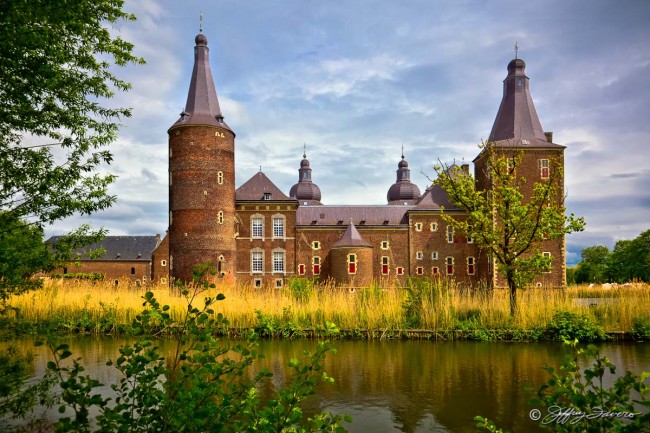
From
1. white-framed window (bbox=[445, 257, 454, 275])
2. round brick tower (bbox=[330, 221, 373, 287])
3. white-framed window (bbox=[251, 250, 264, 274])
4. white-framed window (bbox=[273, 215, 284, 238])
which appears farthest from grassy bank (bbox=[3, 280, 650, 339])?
white-framed window (bbox=[445, 257, 454, 275])

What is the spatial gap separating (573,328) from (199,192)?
2329cm

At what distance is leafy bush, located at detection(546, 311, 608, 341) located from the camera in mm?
13195

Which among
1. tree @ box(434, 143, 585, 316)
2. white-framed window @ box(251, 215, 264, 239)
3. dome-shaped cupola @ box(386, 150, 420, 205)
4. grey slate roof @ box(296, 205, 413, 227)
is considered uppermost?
dome-shaped cupola @ box(386, 150, 420, 205)

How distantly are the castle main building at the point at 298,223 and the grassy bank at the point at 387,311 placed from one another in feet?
48.0

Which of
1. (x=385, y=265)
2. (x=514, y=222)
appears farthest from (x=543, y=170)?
(x=514, y=222)

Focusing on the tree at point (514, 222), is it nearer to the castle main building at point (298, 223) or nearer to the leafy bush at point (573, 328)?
the leafy bush at point (573, 328)

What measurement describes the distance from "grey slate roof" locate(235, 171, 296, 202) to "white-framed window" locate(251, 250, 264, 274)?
12.9 feet

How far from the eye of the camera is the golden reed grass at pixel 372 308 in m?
14.1

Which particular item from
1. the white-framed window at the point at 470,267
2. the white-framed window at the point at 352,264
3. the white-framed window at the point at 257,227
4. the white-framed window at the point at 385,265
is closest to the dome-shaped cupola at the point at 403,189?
the white-framed window at the point at 385,265

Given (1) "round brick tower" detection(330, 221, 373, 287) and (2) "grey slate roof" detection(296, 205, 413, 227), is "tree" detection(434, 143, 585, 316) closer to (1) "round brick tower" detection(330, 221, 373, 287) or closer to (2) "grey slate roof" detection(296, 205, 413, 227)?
(1) "round brick tower" detection(330, 221, 373, 287)

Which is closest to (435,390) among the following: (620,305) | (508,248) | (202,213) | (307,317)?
(307,317)

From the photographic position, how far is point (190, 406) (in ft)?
10.1

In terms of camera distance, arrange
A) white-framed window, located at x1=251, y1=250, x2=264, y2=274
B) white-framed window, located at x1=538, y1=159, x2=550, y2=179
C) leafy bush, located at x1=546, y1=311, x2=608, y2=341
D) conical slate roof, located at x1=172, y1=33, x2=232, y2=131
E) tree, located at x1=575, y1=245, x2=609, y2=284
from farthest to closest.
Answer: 1. tree, located at x1=575, y1=245, x2=609, y2=284
2. white-framed window, located at x1=251, y1=250, x2=264, y2=274
3. white-framed window, located at x1=538, y1=159, x2=550, y2=179
4. conical slate roof, located at x1=172, y1=33, x2=232, y2=131
5. leafy bush, located at x1=546, y1=311, x2=608, y2=341

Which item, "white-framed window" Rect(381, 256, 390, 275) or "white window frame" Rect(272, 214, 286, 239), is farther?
"white-framed window" Rect(381, 256, 390, 275)
